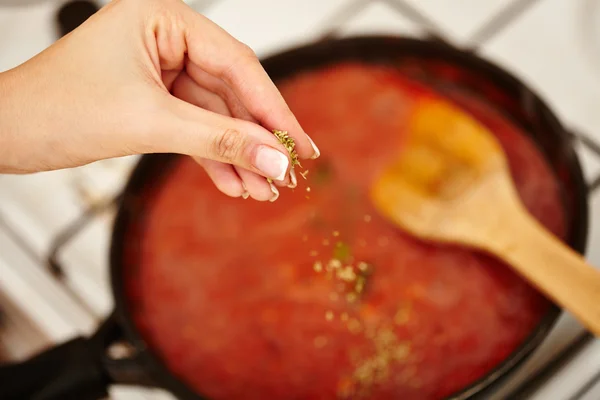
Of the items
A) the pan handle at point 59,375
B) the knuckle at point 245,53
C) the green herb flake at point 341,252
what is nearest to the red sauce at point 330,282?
the green herb flake at point 341,252

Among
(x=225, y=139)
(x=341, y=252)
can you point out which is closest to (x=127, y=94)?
(x=225, y=139)

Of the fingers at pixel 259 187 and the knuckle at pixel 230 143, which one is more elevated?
the knuckle at pixel 230 143

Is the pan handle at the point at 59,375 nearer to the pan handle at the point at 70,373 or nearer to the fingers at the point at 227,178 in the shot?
the pan handle at the point at 70,373

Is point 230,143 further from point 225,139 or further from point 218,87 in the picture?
point 218,87

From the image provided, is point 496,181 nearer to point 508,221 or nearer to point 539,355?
point 508,221

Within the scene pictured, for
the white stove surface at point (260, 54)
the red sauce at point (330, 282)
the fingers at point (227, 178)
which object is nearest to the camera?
the fingers at point (227, 178)

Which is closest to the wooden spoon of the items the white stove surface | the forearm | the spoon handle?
the spoon handle
